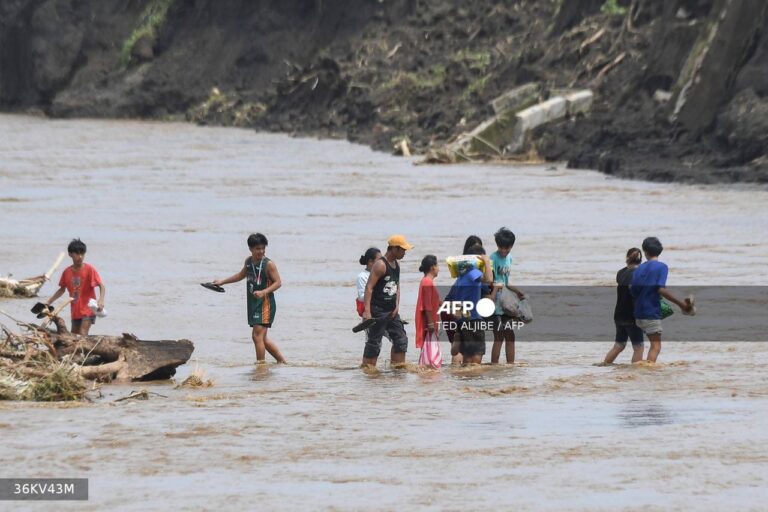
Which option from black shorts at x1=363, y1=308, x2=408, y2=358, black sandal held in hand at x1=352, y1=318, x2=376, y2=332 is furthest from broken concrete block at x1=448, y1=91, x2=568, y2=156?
black sandal held in hand at x1=352, y1=318, x2=376, y2=332

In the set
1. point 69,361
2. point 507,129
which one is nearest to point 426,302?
point 69,361

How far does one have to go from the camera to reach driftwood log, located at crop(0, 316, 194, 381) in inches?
567

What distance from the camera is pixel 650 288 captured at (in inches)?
583

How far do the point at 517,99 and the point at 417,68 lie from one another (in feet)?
54.7

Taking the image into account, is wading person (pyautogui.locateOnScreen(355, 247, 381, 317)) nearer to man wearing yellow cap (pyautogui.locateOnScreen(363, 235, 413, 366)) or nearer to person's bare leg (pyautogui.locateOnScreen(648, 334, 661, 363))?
man wearing yellow cap (pyautogui.locateOnScreen(363, 235, 413, 366))

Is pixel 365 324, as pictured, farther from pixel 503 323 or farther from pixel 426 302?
pixel 503 323

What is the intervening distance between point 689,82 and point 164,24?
5332 centimetres

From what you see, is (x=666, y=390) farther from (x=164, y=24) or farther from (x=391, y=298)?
(x=164, y=24)

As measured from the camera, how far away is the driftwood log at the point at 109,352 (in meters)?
14.4

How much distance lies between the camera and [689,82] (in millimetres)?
45656

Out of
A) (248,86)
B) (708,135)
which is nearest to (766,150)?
(708,135)

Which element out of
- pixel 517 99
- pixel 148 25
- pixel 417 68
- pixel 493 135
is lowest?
pixel 493 135

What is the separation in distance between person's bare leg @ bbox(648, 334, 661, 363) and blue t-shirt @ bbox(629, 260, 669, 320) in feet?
0.91

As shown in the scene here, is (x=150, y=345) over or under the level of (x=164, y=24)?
under
